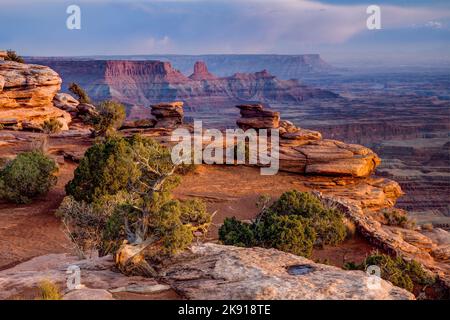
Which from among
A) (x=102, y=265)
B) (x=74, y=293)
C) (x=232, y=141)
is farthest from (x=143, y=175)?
(x=232, y=141)

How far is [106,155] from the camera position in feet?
59.7

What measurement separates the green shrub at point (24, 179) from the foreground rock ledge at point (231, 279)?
10404mm

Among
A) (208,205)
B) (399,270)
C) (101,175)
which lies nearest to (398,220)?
(208,205)

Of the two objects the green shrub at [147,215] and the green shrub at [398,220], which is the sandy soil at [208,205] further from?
the green shrub at [398,220]

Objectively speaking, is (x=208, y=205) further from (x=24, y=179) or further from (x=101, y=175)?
(x=24, y=179)

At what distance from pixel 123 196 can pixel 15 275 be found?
725cm

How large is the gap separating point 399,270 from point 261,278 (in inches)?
272

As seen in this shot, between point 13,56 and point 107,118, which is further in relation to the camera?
point 13,56

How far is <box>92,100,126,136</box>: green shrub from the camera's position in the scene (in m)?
31.7

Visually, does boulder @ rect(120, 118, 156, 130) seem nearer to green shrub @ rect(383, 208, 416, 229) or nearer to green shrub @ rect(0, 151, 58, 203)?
green shrub @ rect(0, 151, 58, 203)

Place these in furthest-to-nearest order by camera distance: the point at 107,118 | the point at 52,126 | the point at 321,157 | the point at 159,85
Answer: the point at 159,85 < the point at 52,126 < the point at 107,118 < the point at 321,157

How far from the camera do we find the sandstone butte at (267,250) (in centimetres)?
705

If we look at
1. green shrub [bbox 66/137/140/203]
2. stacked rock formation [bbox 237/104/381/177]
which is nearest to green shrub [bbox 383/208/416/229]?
stacked rock formation [bbox 237/104/381/177]

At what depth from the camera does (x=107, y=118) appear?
32219 mm
